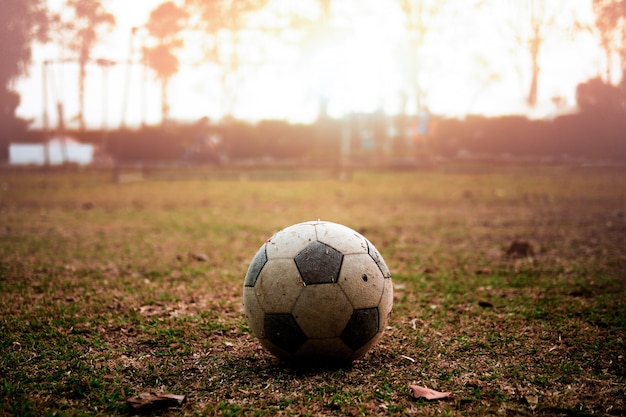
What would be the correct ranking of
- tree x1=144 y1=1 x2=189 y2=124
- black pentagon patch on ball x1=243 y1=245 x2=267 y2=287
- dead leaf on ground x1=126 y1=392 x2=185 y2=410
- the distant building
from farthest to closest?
1. tree x1=144 y1=1 x2=189 y2=124
2. the distant building
3. black pentagon patch on ball x1=243 y1=245 x2=267 y2=287
4. dead leaf on ground x1=126 y1=392 x2=185 y2=410

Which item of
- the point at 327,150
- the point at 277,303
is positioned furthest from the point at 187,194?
the point at 327,150

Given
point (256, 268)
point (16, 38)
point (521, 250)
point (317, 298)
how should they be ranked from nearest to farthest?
point (317, 298) → point (256, 268) → point (521, 250) → point (16, 38)

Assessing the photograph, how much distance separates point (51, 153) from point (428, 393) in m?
26.2

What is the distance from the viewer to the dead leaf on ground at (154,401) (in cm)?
274

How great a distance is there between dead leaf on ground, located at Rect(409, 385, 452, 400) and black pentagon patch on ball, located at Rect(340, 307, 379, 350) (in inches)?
16.1

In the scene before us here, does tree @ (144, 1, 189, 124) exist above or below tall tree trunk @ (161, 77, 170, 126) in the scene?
above

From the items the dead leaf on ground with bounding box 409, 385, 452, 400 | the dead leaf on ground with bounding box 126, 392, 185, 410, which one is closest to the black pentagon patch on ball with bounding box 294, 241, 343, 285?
the dead leaf on ground with bounding box 409, 385, 452, 400

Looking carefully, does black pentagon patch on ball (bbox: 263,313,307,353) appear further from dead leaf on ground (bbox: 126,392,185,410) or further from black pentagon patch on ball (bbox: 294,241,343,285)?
dead leaf on ground (bbox: 126,392,185,410)

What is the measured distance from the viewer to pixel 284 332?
10.3ft

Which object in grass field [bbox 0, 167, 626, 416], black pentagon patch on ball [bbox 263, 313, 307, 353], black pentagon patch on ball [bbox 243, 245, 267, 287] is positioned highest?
black pentagon patch on ball [bbox 243, 245, 267, 287]

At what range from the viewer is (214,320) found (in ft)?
14.2

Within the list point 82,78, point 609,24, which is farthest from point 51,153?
point 609,24

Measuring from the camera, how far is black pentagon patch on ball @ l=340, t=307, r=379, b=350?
3131 mm

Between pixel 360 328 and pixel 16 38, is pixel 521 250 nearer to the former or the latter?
pixel 360 328
